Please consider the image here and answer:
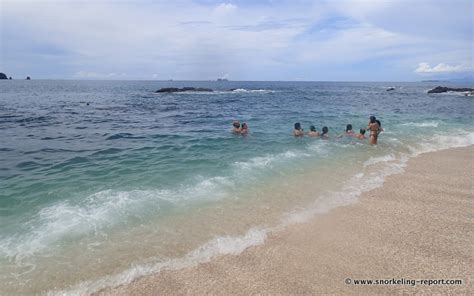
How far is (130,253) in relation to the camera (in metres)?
6.01

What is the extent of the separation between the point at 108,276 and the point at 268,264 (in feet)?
9.43

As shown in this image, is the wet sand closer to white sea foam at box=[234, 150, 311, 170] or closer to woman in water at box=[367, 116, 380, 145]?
white sea foam at box=[234, 150, 311, 170]

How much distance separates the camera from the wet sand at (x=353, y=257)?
500cm

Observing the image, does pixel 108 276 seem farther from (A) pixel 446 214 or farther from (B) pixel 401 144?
(B) pixel 401 144

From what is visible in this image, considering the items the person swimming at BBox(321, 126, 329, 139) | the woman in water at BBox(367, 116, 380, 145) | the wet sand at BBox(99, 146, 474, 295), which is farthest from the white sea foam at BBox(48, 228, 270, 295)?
the person swimming at BBox(321, 126, 329, 139)

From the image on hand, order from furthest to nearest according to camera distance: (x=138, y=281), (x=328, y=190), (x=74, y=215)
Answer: (x=328, y=190), (x=74, y=215), (x=138, y=281)

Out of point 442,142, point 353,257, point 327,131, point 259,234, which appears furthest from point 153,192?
point 442,142

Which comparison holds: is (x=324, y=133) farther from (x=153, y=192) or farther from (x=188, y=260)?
(x=188, y=260)

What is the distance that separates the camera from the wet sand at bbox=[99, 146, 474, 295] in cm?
500

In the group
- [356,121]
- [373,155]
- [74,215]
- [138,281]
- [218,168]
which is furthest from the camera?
[356,121]

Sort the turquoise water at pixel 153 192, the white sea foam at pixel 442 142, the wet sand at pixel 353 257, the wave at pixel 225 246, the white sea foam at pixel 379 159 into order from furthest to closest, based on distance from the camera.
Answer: the white sea foam at pixel 442 142, the white sea foam at pixel 379 159, the turquoise water at pixel 153 192, the wave at pixel 225 246, the wet sand at pixel 353 257

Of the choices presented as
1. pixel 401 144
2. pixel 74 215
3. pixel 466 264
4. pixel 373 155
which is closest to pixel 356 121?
pixel 401 144

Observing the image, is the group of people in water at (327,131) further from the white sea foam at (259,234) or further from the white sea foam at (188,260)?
the white sea foam at (188,260)

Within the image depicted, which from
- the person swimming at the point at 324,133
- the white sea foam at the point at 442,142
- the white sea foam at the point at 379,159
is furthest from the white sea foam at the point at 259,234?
the person swimming at the point at 324,133
